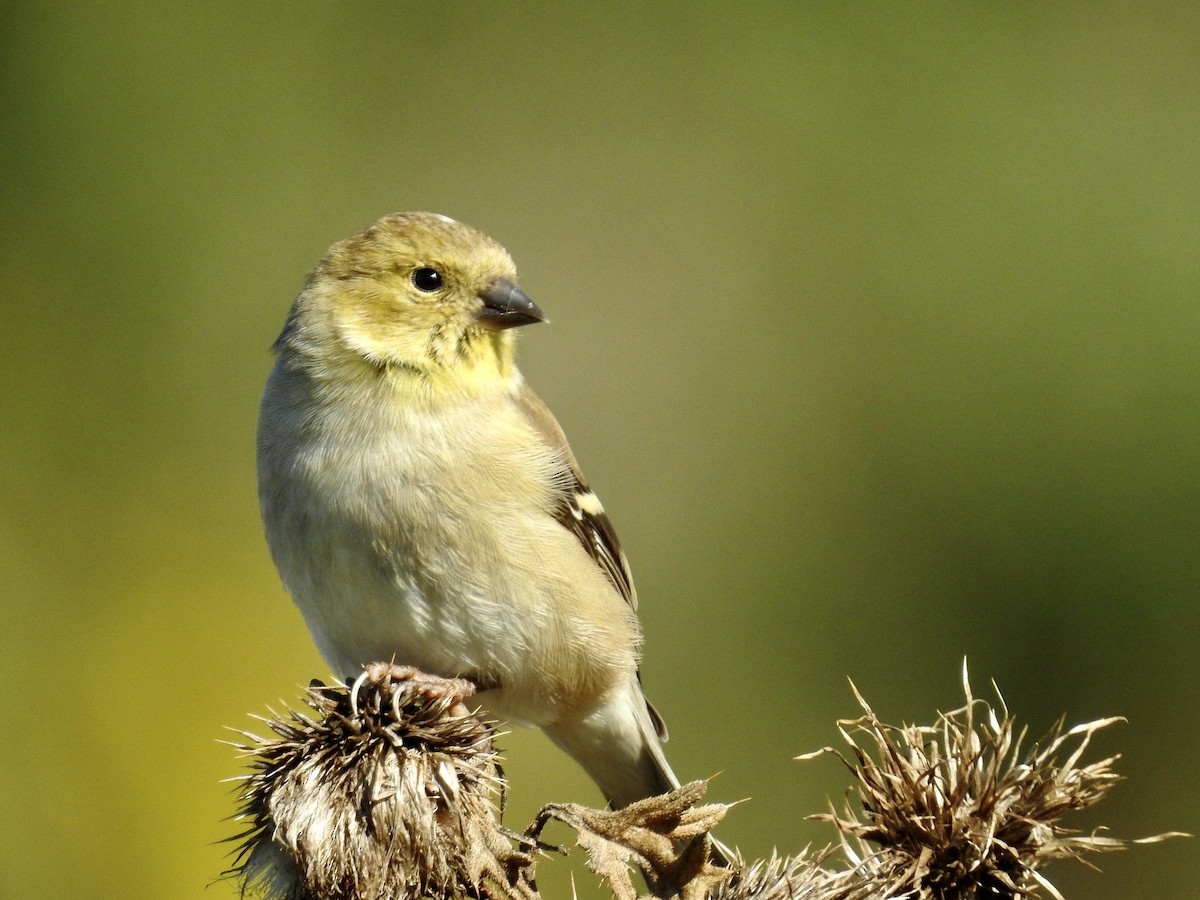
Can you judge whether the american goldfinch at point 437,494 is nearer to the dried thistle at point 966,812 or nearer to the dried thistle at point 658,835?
the dried thistle at point 658,835

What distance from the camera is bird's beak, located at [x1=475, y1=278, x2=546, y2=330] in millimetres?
3598

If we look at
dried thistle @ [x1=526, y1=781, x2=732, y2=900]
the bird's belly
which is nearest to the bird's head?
the bird's belly

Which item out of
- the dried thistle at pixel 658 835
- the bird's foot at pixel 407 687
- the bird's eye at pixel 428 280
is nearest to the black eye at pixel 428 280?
the bird's eye at pixel 428 280

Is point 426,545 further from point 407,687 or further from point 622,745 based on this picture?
point 622,745

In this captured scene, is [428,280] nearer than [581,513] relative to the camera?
Yes

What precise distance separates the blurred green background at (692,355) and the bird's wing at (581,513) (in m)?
1.62

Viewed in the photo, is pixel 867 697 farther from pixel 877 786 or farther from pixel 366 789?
pixel 366 789

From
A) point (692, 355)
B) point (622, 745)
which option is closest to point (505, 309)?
point (622, 745)

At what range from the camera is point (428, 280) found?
364 centimetres

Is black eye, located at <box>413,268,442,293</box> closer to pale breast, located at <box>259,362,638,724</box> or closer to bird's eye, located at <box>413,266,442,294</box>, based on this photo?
bird's eye, located at <box>413,266,442,294</box>

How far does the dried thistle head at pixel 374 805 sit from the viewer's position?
2418 millimetres

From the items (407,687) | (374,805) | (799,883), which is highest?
(407,687)

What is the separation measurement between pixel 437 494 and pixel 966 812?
1.58 meters

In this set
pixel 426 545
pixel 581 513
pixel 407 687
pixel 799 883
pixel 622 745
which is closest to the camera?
pixel 799 883
